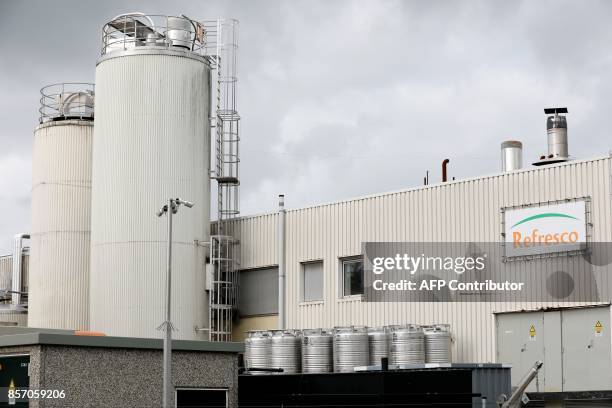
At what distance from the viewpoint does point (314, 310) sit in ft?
127

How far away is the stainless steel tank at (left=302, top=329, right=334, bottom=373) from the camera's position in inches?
1373

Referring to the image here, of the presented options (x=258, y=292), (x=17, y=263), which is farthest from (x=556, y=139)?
(x=17, y=263)

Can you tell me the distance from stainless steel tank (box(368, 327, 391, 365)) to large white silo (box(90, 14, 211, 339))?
8.15 meters

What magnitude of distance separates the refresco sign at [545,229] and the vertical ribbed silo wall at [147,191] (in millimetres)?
12531

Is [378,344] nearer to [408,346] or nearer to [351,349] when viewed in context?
[351,349]

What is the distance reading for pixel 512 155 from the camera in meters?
35.8

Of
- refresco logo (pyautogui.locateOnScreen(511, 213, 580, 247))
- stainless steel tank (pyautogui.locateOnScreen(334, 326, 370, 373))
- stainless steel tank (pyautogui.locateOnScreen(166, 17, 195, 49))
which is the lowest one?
stainless steel tank (pyautogui.locateOnScreen(334, 326, 370, 373))

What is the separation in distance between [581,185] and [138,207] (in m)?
16.2

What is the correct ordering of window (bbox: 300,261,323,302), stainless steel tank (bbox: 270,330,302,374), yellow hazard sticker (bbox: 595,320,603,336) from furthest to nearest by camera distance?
window (bbox: 300,261,323,302) → stainless steel tank (bbox: 270,330,302,374) → yellow hazard sticker (bbox: 595,320,603,336)

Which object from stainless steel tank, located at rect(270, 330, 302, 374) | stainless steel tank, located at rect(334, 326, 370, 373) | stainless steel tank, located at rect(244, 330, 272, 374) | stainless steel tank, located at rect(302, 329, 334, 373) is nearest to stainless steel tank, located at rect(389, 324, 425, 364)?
stainless steel tank, located at rect(334, 326, 370, 373)

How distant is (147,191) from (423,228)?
410 inches

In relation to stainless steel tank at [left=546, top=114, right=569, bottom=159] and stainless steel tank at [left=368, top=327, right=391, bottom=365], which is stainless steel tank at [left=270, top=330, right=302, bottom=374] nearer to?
stainless steel tank at [left=368, top=327, right=391, bottom=365]

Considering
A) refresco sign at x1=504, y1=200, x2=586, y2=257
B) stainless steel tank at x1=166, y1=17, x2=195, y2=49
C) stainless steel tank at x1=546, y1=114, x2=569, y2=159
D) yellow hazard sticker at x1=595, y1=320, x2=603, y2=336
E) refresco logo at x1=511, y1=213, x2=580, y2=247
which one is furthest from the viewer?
stainless steel tank at x1=166, y1=17, x2=195, y2=49

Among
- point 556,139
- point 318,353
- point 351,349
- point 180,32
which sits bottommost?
point 318,353
